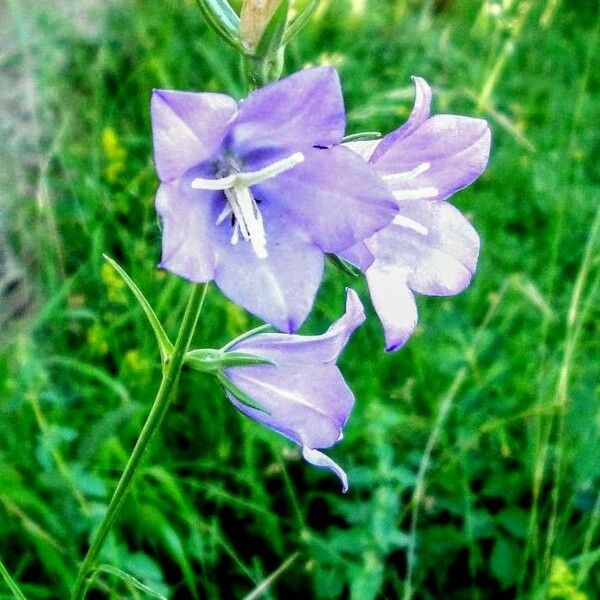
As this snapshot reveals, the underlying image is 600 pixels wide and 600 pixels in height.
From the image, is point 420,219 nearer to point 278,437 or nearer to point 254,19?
point 254,19

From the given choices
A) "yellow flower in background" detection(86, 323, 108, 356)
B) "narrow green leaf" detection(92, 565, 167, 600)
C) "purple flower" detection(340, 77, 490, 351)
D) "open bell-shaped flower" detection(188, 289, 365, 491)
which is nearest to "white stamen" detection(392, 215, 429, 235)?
"purple flower" detection(340, 77, 490, 351)

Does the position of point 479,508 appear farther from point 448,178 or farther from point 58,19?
point 58,19

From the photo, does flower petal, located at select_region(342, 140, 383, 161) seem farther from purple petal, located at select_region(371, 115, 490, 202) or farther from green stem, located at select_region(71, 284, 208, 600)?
green stem, located at select_region(71, 284, 208, 600)

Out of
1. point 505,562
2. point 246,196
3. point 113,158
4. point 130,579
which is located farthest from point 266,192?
point 113,158

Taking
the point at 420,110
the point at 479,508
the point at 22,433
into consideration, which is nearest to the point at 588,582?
the point at 479,508

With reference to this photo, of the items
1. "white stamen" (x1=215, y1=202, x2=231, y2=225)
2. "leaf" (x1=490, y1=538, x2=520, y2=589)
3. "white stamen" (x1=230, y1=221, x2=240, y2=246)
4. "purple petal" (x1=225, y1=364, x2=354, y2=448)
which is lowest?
"leaf" (x1=490, y1=538, x2=520, y2=589)

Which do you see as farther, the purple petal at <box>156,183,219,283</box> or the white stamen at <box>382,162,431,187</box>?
the white stamen at <box>382,162,431,187</box>

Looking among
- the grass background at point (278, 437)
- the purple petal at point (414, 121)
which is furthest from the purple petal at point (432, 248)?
the grass background at point (278, 437)
